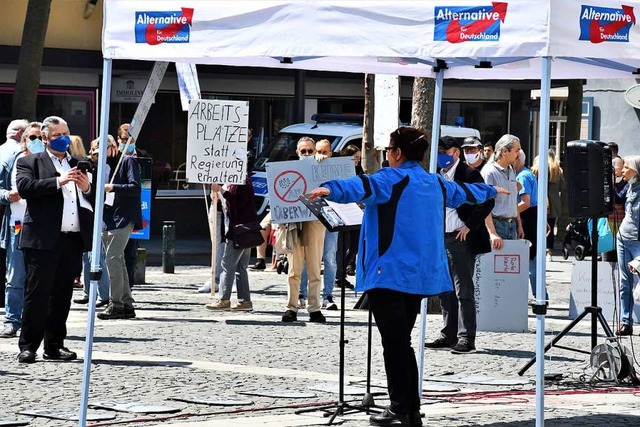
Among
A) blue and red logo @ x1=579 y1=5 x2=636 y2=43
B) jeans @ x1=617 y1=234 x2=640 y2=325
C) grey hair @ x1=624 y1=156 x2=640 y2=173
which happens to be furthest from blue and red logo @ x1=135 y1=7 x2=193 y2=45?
jeans @ x1=617 y1=234 x2=640 y2=325

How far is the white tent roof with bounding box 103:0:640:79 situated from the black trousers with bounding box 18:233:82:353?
294 centimetres

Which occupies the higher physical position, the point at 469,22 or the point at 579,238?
the point at 469,22

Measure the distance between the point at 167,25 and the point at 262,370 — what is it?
363 cm

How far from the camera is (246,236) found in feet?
48.9

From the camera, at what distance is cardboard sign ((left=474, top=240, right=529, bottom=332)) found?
13.7 metres

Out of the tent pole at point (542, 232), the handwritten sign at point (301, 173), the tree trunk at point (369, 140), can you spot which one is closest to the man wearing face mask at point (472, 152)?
the handwritten sign at point (301, 173)

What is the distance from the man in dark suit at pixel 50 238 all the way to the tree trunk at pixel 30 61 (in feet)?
36.9

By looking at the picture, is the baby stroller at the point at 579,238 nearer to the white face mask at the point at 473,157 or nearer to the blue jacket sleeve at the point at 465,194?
the white face mask at the point at 473,157

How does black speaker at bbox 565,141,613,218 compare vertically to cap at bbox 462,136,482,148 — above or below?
below

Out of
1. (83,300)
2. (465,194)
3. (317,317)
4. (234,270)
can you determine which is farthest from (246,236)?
(465,194)

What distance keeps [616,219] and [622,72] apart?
4750 mm

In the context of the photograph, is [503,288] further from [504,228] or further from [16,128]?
[16,128]

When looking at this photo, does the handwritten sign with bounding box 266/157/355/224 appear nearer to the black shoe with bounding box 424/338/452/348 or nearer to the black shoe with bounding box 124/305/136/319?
the black shoe with bounding box 124/305/136/319

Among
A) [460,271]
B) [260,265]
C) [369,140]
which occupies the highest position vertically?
[369,140]
